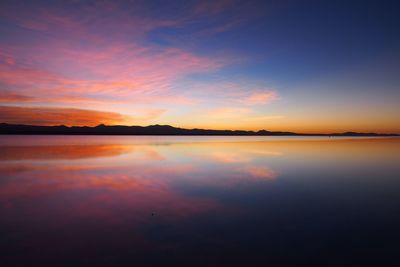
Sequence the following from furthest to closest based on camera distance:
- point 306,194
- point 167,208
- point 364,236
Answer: point 306,194 → point 167,208 → point 364,236

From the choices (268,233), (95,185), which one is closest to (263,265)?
(268,233)

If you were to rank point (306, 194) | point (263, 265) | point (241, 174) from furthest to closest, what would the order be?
1. point (241, 174)
2. point (306, 194)
3. point (263, 265)

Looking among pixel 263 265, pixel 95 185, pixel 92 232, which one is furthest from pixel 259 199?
pixel 95 185

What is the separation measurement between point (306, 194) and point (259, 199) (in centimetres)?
279

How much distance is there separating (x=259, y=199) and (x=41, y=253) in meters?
8.43

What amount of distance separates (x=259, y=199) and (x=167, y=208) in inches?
169

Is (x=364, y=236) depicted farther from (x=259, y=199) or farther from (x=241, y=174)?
(x=241, y=174)

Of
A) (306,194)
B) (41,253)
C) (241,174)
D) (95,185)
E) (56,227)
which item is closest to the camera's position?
(41,253)

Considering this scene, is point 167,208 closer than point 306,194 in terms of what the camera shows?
Yes

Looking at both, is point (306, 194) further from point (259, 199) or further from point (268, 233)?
point (268, 233)

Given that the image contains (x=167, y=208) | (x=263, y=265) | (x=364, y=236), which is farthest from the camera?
(x=167, y=208)

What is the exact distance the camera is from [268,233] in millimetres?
7312

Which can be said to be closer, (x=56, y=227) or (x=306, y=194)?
(x=56, y=227)

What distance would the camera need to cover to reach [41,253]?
19.7ft
